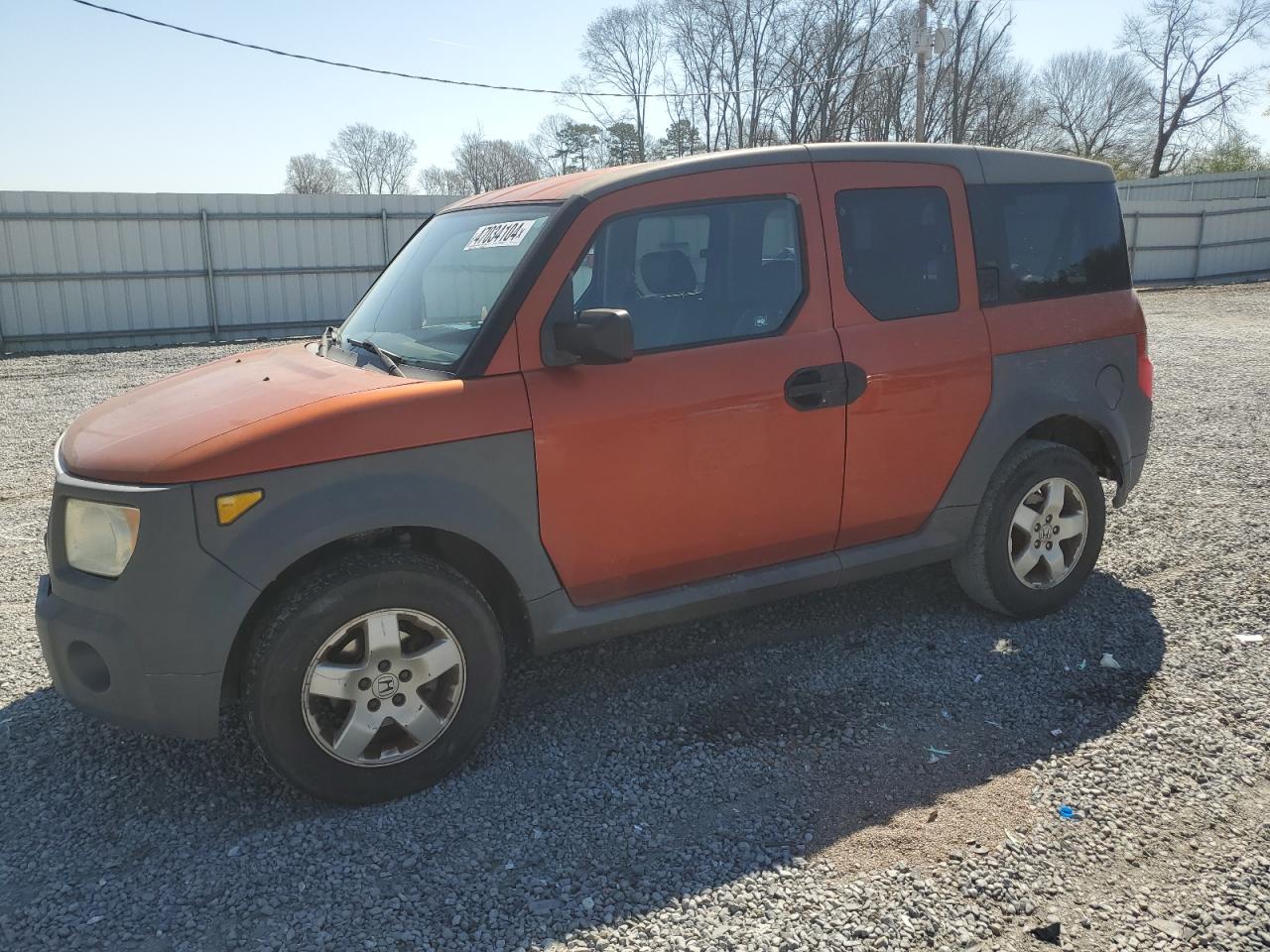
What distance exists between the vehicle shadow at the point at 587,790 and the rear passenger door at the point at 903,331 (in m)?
0.74

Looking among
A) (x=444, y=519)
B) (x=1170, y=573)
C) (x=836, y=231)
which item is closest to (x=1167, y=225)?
(x=1170, y=573)

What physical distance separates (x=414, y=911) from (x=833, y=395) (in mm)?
2291

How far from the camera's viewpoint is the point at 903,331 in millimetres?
3955

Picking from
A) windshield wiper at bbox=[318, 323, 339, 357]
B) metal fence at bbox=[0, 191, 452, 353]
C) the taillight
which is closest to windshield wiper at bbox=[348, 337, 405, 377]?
windshield wiper at bbox=[318, 323, 339, 357]

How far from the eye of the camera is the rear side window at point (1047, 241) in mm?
4238

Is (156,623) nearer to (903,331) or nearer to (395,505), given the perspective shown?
(395,505)

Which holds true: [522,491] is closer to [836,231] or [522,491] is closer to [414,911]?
[414,911]

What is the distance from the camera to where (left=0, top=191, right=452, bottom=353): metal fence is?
1603cm

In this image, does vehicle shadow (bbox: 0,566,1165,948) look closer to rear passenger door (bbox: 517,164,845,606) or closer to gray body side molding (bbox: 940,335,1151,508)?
rear passenger door (bbox: 517,164,845,606)

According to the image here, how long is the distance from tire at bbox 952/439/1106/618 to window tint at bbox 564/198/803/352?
137 centimetres

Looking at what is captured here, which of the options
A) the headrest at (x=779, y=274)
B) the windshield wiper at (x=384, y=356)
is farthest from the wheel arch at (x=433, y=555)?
the headrest at (x=779, y=274)

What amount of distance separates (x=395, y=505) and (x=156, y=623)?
0.76 m

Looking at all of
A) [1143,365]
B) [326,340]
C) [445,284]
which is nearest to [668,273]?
[445,284]

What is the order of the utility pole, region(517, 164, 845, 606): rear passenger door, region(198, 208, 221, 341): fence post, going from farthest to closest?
the utility pole
region(198, 208, 221, 341): fence post
region(517, 164, 845, 606): rear passenger door
